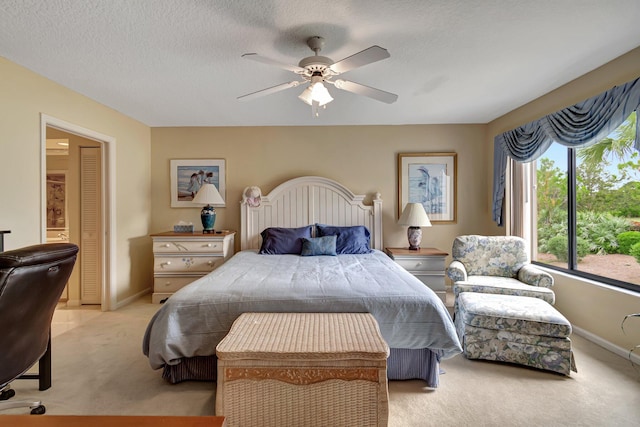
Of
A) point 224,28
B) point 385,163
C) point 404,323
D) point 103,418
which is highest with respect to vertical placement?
point 224,28

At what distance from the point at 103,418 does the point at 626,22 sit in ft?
11.1

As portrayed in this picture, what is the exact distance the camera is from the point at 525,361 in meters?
2.28

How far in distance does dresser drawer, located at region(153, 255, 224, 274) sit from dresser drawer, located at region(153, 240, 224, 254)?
0.09 m

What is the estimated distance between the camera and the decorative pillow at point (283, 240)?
372 cm

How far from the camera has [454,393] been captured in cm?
200

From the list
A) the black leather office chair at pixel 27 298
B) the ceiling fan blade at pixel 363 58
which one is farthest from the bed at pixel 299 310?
the ceiling fan blade at pixel 363 58

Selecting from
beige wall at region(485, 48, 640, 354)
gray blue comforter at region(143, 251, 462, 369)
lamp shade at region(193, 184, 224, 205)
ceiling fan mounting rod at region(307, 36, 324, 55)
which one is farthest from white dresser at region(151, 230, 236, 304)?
beige wall at region(485, 48, 640, 354)

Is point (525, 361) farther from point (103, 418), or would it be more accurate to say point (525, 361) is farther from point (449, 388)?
point (103, 418)

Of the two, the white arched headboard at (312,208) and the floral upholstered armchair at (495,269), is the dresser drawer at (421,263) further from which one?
the white arched headboard at (312,208)

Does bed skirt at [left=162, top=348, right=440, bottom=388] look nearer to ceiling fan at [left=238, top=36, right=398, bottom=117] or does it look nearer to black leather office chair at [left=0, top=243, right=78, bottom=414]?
black leather office chair at [left=0, top=243, right=78, bottom=414]

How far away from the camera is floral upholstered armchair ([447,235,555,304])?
9.24 feet

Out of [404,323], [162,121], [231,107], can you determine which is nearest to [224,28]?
[231,107]

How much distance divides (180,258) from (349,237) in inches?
86.1

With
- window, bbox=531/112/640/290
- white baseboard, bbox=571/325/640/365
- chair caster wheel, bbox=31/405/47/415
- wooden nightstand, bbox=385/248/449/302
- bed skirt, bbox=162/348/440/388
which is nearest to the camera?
chair caster wheel, bbox=31/405/47/415
